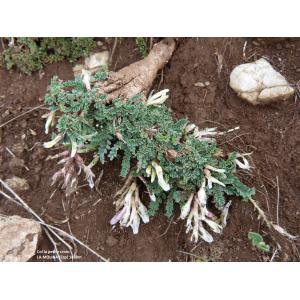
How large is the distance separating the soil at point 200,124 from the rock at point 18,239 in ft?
0.38

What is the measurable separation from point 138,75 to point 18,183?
1.21 m

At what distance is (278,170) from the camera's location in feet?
10.2

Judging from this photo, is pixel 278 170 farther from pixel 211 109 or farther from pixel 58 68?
pixel 58 68

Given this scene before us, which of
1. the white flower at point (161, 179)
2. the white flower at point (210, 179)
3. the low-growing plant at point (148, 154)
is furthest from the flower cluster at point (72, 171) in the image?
the white flower at point (210, 179)

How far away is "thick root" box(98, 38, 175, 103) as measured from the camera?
9.66 ft

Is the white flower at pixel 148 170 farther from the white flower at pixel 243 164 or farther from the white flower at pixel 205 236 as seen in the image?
the white flower at pixel 243 164

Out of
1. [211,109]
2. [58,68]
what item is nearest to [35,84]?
[58,68]

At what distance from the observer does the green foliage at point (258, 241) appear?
276 cm

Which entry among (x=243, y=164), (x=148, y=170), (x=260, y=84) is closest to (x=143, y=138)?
(x=148, y=170)

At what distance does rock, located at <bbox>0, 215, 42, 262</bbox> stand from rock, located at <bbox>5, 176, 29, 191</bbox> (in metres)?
0.30

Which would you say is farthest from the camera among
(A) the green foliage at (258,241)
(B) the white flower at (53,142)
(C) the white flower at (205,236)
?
(C) the white flower at (205,236)

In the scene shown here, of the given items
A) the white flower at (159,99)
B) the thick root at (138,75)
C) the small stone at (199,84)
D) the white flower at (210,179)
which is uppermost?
the thick root at (138,75)

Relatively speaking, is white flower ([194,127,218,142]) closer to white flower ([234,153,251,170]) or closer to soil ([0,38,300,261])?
soil ([0,38,300,261])

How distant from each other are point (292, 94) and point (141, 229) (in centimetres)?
149
